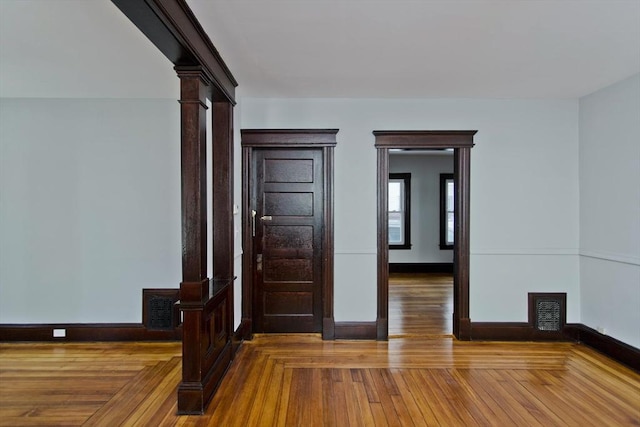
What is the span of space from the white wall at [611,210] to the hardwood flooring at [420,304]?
1506 mm

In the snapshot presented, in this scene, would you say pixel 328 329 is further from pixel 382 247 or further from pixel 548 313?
pixel 548 313

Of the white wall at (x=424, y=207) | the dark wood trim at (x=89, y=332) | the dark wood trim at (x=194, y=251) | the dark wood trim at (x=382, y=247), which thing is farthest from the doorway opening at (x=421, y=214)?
the dark wood trim at (x=194, y=251)

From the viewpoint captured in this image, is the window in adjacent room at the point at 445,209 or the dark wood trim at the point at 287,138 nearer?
the dark wood trim at the point at 287,138

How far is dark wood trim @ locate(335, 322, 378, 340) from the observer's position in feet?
12.2

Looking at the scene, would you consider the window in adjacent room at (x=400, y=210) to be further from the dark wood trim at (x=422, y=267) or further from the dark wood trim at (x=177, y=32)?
the dark wood trim at (x=177, y=32)

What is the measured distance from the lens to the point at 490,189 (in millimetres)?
3729

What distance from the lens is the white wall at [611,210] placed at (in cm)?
309

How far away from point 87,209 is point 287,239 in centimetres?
A: 207

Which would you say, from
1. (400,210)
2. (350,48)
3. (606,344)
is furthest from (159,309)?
(400,210)

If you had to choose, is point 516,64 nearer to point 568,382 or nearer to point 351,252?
point 351,252

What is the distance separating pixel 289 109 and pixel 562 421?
3432 mm

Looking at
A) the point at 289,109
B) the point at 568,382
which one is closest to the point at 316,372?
the point at 568,382

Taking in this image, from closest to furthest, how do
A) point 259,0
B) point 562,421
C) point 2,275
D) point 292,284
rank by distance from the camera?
point 259,0 < point 562,421 < point 2,275 < point 292,284

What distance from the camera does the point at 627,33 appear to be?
2.34m
